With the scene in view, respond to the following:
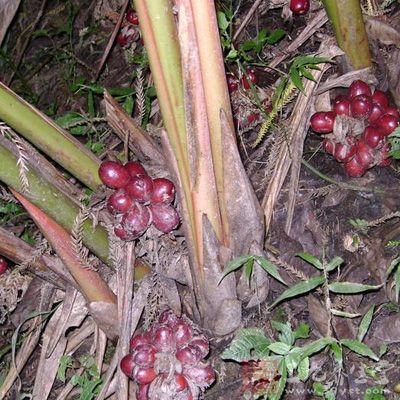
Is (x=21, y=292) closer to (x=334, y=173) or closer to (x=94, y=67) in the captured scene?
(x=334, y=173)

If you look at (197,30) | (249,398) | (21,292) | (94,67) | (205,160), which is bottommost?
(249,398)

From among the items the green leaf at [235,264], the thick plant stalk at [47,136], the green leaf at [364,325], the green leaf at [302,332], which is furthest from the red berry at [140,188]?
the green leaf at [364,325]

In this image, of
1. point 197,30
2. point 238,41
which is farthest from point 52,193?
point 238,41

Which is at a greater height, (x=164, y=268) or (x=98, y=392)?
(x=164, y=268)

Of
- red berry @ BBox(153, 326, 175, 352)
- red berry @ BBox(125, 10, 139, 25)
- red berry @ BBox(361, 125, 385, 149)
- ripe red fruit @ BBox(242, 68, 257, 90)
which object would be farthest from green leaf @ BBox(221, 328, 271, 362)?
red berry @ BBox(125, 10, 139, 25)

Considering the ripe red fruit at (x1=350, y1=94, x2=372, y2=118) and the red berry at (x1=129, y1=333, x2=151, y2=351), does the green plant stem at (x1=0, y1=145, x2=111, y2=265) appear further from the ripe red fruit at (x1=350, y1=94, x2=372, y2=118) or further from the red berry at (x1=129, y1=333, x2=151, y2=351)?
the ripe red fruit at (x1=350, y1=94, x2=372, y2=118)

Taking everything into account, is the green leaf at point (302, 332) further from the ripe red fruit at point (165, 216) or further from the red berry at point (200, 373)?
the ripe red fruit at point (165, 216)
